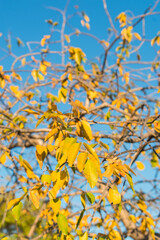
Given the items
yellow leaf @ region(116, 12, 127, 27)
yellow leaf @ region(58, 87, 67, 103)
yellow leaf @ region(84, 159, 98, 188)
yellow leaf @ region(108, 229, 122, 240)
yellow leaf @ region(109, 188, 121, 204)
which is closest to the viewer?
yellow leaf @ region(84, 159, 98, 188)

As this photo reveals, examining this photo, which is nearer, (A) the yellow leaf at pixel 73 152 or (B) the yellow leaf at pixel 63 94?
(A) the yellow leaf at pixel 73 152

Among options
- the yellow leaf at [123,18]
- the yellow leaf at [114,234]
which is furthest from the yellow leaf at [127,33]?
the yellow leaf at [114,234]

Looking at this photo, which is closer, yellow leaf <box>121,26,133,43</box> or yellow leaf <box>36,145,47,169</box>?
yellow leaf <box>36,145,47,169</box>

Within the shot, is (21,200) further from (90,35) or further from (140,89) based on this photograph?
(90,35)

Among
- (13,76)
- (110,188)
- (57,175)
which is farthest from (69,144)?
(13,76)

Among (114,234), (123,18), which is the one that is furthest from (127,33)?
(114,234)

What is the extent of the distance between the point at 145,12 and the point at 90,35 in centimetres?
70

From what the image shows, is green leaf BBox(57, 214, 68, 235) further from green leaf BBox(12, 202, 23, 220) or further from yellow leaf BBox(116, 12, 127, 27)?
yellow leaf BBox(116, 12, 127, 27)

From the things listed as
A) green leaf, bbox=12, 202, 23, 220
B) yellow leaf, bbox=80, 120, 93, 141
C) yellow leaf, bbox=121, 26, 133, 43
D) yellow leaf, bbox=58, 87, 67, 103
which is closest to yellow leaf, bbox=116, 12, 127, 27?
yellow leaf, bbox=121, 26, 133, 43

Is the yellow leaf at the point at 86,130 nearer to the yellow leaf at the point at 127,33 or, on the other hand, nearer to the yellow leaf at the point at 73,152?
the yellow leaf at the point at 73,152

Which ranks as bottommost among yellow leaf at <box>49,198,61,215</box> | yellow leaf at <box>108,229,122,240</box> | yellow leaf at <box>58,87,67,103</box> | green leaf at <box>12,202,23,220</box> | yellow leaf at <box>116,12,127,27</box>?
green leaf at <box>12,202,23,220</box>

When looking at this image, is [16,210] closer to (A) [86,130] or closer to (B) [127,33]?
(A) [86,130]

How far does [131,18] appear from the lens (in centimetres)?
262

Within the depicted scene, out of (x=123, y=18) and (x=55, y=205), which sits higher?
(x=123, y=18)
